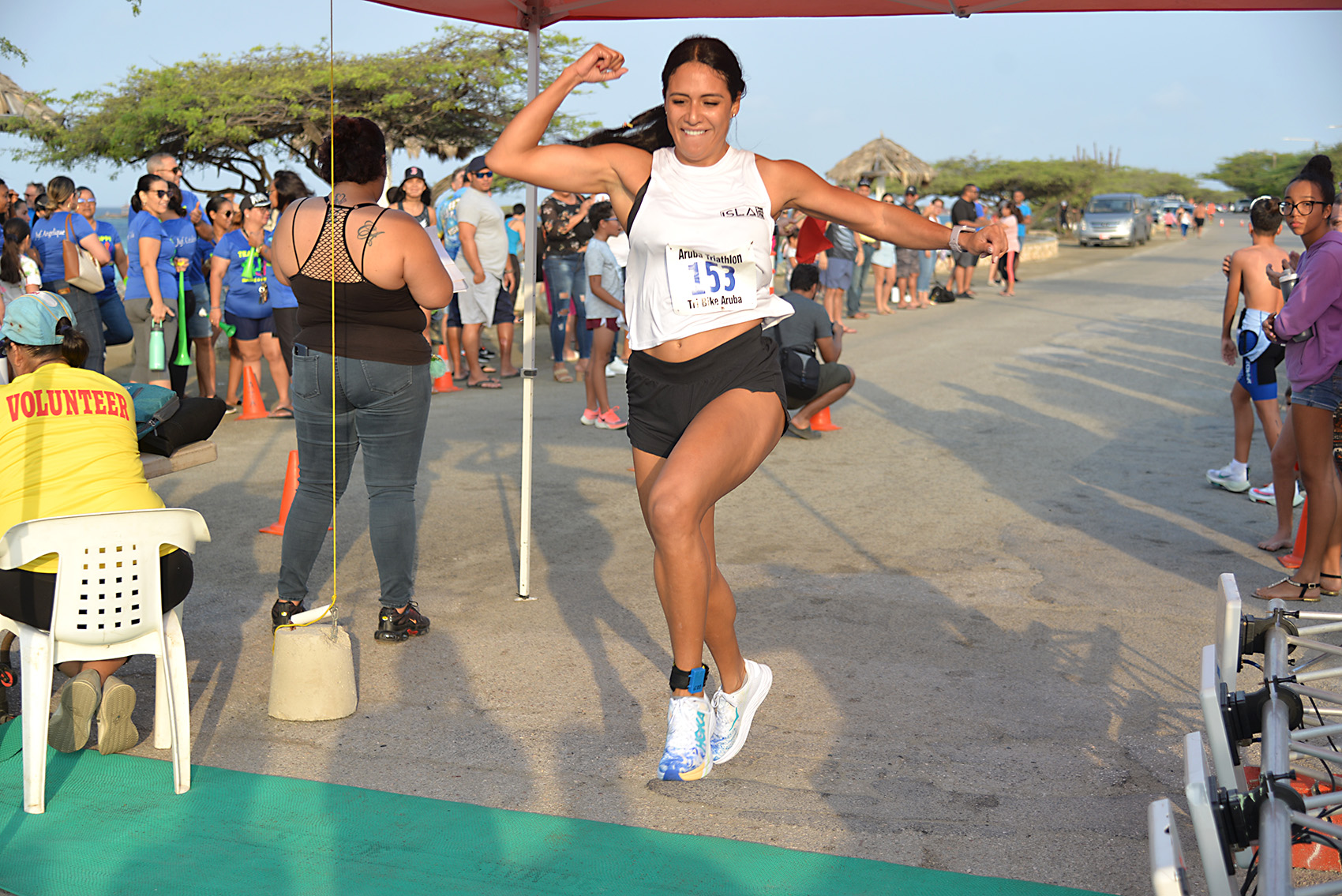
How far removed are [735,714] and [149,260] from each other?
753 centimetres

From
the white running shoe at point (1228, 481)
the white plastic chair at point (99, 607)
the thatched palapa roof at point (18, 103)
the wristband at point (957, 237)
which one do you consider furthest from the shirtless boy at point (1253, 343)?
the thatched palapa roof at point (18, 103)

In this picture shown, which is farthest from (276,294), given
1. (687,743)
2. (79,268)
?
(687,743)

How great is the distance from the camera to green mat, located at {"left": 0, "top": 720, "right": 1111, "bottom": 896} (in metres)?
2.85

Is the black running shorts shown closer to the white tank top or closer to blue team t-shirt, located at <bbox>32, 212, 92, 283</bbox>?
the white tank top

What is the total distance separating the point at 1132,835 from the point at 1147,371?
33.3 feet

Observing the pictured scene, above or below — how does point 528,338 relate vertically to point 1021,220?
below

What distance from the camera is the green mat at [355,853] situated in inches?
112

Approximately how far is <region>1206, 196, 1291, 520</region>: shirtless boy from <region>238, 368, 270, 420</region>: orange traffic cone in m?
7.64

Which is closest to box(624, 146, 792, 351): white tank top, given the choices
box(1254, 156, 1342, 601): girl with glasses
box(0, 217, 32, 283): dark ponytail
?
box(1254, 156, 1342, 601): girl with glasses

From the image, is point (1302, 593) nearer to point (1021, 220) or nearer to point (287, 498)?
point (287, 498)

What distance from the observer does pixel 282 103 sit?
27.6 meters

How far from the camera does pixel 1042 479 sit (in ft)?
25.1

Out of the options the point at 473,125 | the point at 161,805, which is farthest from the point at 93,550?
the point at 473,125

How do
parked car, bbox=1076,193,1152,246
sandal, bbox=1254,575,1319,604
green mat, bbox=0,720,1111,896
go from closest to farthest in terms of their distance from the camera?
green mat, bbox=0,720,1111,896, sandal, bbox=1254,575,1319,604, parked car, bbox=1076,193,1152,246
